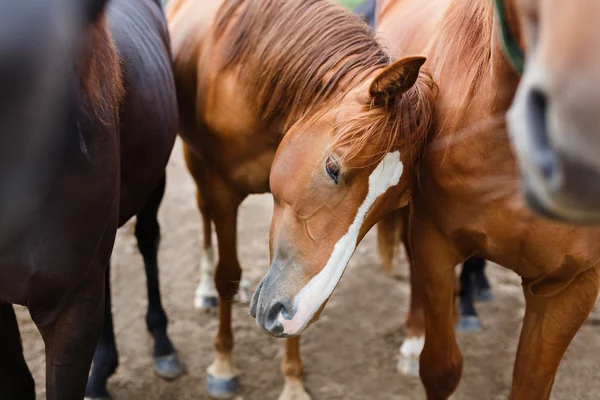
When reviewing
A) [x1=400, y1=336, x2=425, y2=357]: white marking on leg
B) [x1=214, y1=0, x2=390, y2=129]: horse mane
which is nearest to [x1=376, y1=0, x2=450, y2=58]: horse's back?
[x1=214, y1=0, x2=390, y2=129]: horse mane

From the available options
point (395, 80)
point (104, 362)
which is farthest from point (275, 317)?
point (104, 362)

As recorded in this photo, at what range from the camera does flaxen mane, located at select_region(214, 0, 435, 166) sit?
4.85ft

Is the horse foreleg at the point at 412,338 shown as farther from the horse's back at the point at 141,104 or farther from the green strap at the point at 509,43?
the green strap at the point at 509,43

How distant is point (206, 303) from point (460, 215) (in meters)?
1.86

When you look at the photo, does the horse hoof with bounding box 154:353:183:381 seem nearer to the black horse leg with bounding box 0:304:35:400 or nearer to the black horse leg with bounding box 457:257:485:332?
the black horse leg with bounding box 0:304:35:400

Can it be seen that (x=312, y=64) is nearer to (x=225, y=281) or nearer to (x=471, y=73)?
(x=471, y=73)

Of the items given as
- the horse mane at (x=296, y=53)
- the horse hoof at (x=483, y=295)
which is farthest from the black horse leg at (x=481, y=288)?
the horse mane at (x=296, y=53)

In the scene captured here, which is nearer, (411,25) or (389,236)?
(411,25)

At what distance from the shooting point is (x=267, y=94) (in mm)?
1894

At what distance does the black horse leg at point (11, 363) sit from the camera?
5.43 ft

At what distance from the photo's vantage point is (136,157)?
6.32ft

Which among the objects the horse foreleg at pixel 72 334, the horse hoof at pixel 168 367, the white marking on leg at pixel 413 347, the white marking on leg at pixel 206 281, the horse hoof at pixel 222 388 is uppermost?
the horse foreleg at pixel 72 334

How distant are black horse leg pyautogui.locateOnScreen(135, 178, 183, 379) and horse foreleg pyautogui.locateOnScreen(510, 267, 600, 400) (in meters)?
1.46

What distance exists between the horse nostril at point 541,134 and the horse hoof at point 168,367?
7.09ft
